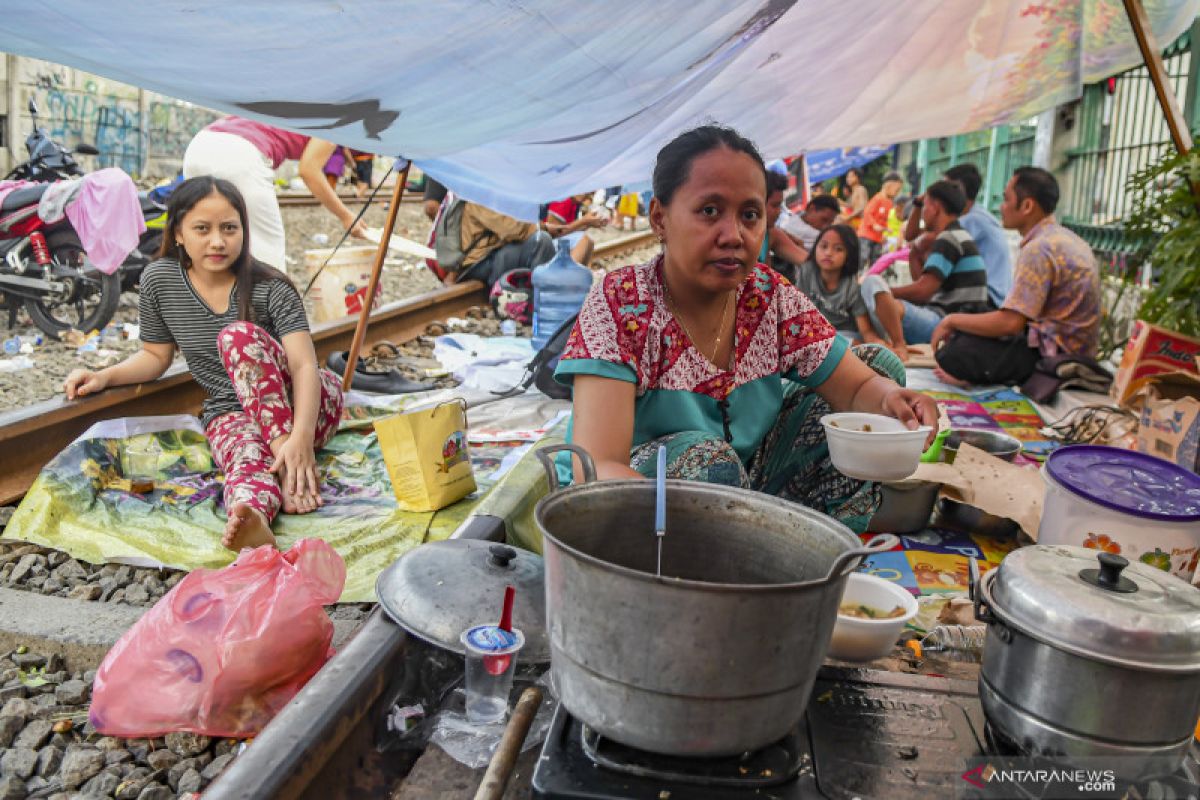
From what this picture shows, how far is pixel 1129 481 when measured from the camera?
2291mm

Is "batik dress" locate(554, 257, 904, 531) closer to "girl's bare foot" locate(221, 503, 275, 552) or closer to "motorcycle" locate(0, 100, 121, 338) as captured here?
"girl's bare foot" locate(221, 503, 275, 552)

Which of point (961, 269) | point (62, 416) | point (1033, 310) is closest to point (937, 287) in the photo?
point (961, 269)

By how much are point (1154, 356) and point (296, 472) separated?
387cm

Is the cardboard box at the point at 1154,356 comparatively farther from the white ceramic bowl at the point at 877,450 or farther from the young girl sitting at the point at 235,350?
the young girl sitting at the point at 235,350

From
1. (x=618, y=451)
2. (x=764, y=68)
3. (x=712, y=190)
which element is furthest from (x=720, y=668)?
(x=764, y=68)

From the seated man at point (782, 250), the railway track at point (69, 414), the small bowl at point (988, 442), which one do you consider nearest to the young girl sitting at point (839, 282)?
the seated man at point (782, 250)

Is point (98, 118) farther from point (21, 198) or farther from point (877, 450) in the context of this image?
point (877, 450)

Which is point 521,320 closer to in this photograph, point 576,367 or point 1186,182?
point 1186,182

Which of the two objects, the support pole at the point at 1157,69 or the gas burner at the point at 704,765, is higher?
the support pole at the point at 1157,69

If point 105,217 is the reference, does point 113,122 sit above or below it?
above

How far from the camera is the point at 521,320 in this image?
7918 millimetres

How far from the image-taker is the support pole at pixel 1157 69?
4.22 meters

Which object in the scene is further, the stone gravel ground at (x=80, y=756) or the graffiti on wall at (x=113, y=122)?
the graffiti on wall at (x=113, y=122)

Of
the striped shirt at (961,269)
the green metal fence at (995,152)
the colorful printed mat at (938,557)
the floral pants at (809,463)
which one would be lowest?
the colorful printed mat at (938,557)
